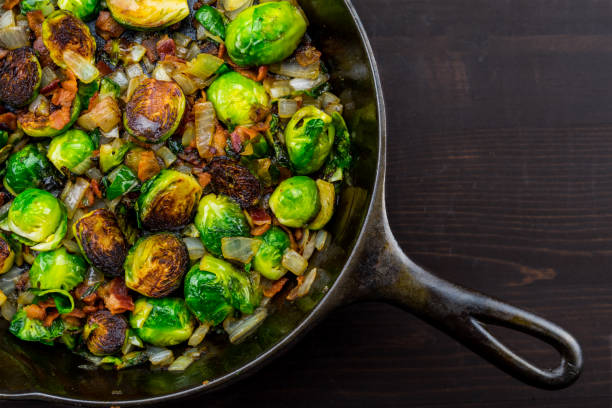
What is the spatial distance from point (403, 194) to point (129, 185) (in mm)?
1577

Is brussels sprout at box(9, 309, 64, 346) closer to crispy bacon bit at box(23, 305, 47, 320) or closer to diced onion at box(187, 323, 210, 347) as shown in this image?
crispy bacon bit at box(23, 305, 47, 320)

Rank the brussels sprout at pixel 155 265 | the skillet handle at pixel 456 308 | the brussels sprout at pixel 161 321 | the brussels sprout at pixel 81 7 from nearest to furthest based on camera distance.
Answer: the skillet handle at pixel 456 308
the brussels sprout at pixel 155 265
the brussels sprout at pixel 161 321
the brussels sprout at pixel 81 7

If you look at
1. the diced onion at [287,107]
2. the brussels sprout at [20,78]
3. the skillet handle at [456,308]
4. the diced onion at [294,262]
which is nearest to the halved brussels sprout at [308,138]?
the diced onion at [287,107]

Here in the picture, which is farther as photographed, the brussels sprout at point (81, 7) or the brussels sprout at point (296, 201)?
the brussels sprout at point (81, 7)

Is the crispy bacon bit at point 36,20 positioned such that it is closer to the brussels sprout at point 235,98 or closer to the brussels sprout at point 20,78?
the brussels sprout at point 20,78

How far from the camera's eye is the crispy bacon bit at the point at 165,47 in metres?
2.83

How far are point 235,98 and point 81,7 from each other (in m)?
0.96

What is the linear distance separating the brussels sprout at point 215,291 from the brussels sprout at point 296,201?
384 mm

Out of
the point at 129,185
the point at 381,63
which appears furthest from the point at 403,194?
the point at 129,185

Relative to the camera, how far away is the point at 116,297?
108 inches

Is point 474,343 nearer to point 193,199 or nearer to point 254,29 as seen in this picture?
point 193,199

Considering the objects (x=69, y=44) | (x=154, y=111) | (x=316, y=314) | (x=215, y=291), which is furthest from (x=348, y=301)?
(x=69, y=44)

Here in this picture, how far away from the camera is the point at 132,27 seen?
2809mm

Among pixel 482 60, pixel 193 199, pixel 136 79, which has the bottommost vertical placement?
pixel 193 199
